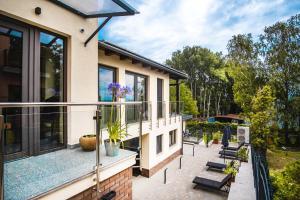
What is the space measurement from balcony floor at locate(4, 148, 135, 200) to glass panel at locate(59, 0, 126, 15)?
3.11m

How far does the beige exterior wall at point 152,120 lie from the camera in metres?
8.39

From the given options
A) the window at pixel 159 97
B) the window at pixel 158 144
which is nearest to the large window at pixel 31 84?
the window at pixel 159 97

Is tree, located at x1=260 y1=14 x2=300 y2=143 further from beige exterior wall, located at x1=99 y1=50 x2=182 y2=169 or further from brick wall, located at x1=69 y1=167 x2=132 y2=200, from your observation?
brick wall, located at x1=69 y1=167 x2=132 y2=200

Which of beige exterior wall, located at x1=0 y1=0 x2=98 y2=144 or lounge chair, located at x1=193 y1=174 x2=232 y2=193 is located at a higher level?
beige exterior wall, located at x1=0 y1=0 x2=98 y2=144

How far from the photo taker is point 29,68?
402 centimetres

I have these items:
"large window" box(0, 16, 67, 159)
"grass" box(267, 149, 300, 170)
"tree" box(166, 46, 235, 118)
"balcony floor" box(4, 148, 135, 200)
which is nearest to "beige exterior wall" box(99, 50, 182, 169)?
"large window" box(0, 16, 67, 159)

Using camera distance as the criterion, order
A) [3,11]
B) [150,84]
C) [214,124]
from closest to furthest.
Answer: [3,11] < [150,84] < [214,124]

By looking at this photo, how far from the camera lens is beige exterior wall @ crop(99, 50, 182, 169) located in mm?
8390

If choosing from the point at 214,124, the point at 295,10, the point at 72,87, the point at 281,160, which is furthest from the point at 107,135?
the point at 295,10

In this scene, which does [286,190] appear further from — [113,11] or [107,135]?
[113,11]

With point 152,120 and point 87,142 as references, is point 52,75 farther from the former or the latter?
point 152,120

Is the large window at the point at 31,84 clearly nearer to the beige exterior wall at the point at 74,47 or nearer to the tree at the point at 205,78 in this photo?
the beige exterior wall at the point at 74,47

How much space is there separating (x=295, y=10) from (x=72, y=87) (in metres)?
30.0

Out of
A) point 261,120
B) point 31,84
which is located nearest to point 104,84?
point 31,84
